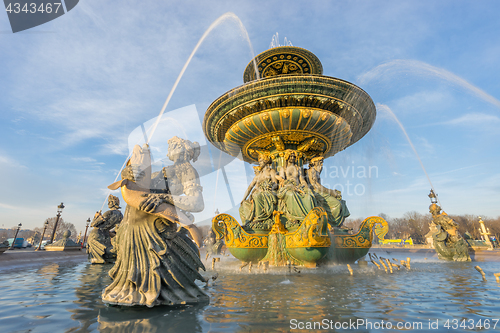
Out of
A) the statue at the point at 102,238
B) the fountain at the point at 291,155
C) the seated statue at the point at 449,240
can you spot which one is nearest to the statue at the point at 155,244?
the fountain at the point at 291,155

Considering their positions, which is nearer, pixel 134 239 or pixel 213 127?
pixel 134 239

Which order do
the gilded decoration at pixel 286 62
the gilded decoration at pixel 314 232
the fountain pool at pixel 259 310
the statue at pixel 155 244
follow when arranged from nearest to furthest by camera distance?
1. the fountain pool at pixel 259 310
2. the statue at pixel 155 244
3. the gilded decoration at pixel 314 232
4. the gilded decoration at pixel 286 62

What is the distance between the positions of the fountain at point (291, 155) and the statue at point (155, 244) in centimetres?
411

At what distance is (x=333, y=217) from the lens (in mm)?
7590

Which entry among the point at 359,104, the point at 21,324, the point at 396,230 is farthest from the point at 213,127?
the point at 396,230

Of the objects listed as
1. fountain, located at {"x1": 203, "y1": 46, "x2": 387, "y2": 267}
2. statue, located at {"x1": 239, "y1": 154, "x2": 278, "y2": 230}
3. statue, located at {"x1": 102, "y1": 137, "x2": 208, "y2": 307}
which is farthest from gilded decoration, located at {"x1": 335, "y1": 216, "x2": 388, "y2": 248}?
statue, located at {"x1": 102, "y1": 137, "x2": 208, "y2": 307}

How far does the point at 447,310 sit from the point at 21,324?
4024mm

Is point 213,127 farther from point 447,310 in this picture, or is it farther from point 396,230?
point 396,230

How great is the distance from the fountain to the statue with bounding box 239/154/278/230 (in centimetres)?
3

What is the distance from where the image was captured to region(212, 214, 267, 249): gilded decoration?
272 inches

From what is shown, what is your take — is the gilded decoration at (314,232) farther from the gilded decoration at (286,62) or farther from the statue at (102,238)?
the gilded decoration at (286,62)

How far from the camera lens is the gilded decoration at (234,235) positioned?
691 centimetres

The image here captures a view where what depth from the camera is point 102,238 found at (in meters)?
6.77

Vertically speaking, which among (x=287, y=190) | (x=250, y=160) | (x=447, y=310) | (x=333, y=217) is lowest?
(x=447, y=310)
